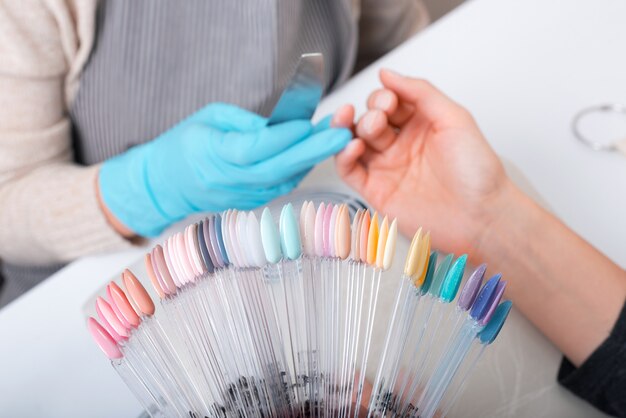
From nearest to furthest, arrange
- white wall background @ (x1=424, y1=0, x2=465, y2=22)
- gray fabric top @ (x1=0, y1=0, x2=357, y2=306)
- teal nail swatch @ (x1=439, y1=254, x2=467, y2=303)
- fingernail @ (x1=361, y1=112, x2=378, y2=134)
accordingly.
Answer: teal nail swatch @ (x1=439, y1=254, x2=467, y2=303) < fingernail @ (x1=361, y1=112, x2=378, y2=134) < gray fabric top @ (x1=0, y1=0, x2=357, y2=306) < white wall background @ (x1=424, y1=0, x2=465, y2=22)

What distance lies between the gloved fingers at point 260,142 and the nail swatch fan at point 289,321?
9.2 inches

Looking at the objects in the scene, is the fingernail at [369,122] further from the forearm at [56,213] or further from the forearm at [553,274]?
the forearm at [56,213]

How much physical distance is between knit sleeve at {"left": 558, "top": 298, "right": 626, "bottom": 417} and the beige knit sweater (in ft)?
1.41

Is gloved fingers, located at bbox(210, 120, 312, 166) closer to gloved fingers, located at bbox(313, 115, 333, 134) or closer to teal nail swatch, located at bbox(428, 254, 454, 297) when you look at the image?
gloved fingers, located at bbox(313, 115, 333, 134)

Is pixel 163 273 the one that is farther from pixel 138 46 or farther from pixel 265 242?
pixel 138 46

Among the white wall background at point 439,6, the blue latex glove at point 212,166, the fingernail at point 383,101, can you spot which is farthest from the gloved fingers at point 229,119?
the white wall background at point 439,6

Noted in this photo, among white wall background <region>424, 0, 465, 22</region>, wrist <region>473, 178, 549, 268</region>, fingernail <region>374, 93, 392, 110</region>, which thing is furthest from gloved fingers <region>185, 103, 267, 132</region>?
white wall background <region>424, 0, 465, 22</region>

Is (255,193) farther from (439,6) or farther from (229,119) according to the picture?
(439,6)

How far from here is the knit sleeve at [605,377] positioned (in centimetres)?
46

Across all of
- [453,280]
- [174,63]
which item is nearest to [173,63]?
[174,63]

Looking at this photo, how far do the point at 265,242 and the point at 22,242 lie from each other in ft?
1.67

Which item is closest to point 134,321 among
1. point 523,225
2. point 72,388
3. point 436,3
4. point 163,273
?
point 163,273

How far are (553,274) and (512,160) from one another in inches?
5.9

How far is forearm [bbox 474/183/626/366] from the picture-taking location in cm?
49
